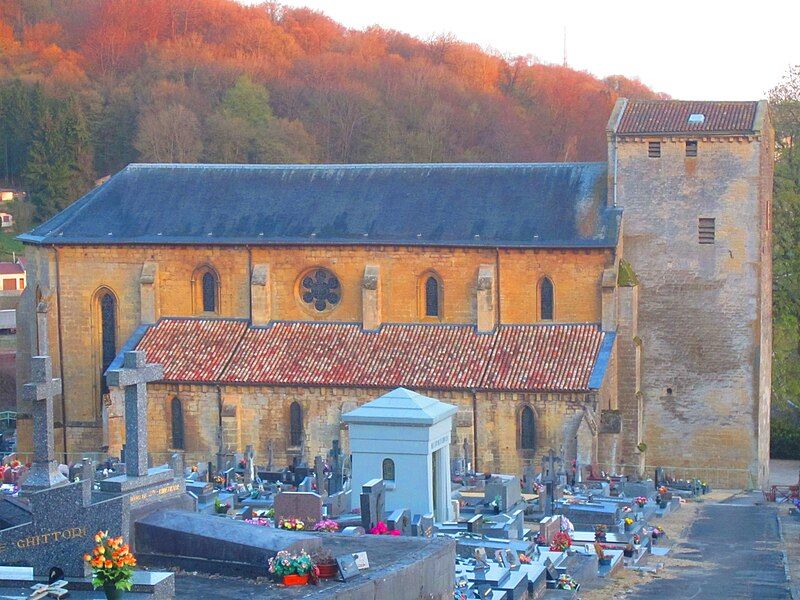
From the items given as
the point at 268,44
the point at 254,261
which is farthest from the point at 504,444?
the point at 268,44

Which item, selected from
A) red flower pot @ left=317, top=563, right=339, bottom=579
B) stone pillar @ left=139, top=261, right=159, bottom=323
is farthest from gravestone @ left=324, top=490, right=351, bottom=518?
stone pillar @ left=139, top=261, right=159, bottom=323

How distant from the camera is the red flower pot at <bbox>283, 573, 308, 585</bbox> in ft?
68.9

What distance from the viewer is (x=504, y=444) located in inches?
1702

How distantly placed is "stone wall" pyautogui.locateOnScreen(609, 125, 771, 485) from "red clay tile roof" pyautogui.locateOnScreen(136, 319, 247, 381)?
11.6m

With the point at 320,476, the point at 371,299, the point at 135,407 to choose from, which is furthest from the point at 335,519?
the point at 371,299

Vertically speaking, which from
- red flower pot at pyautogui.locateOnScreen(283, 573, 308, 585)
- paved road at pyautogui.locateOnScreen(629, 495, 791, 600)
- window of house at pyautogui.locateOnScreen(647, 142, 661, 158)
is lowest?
paved road at pyautogui.locateOnScreen(629, 495, 791, 600)

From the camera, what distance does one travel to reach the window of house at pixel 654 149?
149ft

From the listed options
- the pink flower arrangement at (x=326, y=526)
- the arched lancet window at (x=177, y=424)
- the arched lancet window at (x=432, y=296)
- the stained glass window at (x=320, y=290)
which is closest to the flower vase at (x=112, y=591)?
the pink flower arrangement at (x=326, y=526)

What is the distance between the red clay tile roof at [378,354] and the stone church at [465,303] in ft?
0.23

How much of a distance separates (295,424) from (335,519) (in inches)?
568

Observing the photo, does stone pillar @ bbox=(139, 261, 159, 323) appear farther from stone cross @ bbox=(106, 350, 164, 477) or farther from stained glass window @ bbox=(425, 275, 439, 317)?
stone cross @ bbox=(106, 350, 164, 477)

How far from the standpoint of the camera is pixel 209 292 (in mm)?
47531

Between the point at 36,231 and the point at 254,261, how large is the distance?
698 centimetres

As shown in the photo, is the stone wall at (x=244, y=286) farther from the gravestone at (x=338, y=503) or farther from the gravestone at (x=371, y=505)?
the gravestone at (x=371, y=505)
